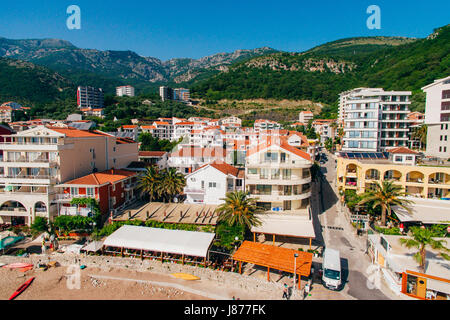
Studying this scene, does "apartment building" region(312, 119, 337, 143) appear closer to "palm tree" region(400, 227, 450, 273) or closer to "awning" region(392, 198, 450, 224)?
"awning" region(392, 198, 450, 224)

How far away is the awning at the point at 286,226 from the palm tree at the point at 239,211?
85cm

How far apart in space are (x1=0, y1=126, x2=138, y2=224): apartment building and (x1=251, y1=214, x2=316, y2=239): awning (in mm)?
22447

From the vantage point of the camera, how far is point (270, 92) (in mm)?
153375

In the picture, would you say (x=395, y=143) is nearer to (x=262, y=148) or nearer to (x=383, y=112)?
(x=383, y=112)

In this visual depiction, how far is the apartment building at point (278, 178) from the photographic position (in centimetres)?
2867

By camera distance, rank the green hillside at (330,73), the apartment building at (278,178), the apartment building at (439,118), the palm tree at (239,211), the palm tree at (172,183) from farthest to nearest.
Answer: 1. the green hillside at (330,73)
2. the apartment building at (439,118)
3. the palm tree at (172,183)
4. the apartment building at (278,178)
5. the palm tree at (239,211)

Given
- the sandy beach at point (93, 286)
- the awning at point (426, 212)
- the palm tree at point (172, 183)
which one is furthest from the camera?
the palm tree at point (172, 183)

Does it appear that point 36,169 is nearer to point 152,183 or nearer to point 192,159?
point 152,183

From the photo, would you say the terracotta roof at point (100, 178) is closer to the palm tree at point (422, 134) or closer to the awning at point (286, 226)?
the awning at point (286, 226)

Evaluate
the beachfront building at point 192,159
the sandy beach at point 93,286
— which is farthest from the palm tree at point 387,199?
the beachfront building at point 192,159

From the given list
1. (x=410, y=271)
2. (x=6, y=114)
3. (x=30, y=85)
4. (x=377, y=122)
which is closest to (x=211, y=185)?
(x=410, y=271)

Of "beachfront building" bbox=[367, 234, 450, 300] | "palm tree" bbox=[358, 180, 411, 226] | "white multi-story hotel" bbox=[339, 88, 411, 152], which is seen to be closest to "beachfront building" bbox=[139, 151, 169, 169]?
"white multi-story hotel" bbox=[339, 88, 411, 152]

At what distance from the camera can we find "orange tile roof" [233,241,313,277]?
20.0 m

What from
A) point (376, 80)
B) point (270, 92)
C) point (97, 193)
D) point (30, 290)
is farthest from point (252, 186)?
point (270, 92)
